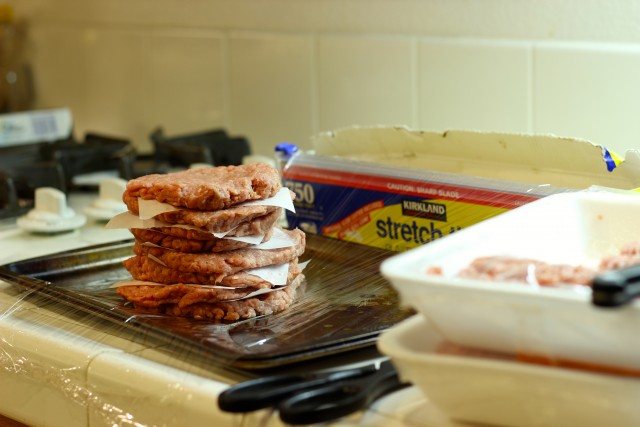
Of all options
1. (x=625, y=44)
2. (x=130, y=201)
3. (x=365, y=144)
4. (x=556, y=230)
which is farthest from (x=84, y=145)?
(x=556, y=230)

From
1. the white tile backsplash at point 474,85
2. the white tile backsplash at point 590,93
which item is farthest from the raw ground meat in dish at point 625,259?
the white tile backsplash at point 474,85

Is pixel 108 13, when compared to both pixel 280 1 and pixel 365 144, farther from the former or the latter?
pixel 365 144

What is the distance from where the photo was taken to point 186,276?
3.05ft

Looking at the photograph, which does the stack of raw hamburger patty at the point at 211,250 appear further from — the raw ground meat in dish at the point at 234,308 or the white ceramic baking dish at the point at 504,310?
the white ceramic baking dish at the point at 504,310

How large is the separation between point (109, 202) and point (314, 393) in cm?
77

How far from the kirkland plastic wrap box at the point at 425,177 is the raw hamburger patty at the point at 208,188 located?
163mm

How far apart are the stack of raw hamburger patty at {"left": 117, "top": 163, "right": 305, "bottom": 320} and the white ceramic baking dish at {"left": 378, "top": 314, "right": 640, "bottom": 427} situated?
286mm

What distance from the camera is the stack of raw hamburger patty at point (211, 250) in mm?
912

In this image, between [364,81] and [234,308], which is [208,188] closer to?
[234,308]

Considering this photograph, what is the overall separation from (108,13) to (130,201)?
1219 mm

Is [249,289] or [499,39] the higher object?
[499,39]

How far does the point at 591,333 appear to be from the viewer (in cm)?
57

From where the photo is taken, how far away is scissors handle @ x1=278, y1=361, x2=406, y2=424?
26.2 inches

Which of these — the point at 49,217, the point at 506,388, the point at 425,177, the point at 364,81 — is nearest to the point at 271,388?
the point at 506,388
